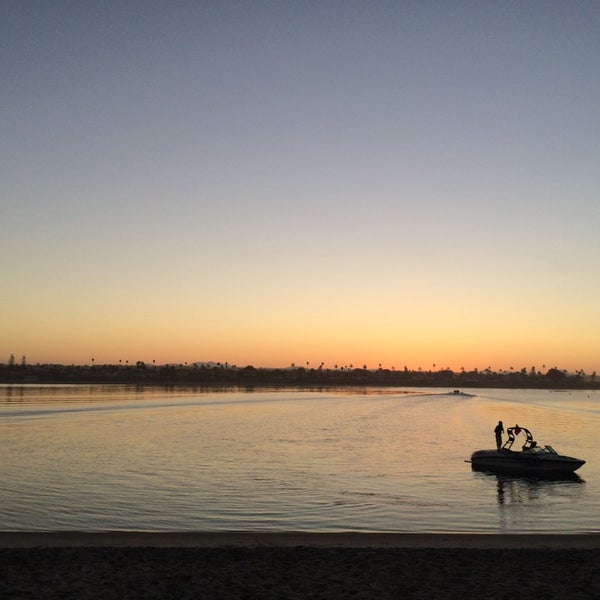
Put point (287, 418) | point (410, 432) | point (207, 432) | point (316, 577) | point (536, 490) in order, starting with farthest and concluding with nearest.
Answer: point (287, 418)
point (410, 432)
point (207, 432)
point (536, 490)
point (316, 577)

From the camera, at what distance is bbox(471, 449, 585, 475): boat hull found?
40312 millimetres

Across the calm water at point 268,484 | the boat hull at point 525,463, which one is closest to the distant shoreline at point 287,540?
the calm water at point 268,484

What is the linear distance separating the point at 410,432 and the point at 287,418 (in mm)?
22339

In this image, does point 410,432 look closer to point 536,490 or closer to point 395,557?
point 536,490

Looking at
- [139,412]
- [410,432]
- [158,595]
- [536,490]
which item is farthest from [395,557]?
[139,412]

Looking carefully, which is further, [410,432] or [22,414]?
[22,414]

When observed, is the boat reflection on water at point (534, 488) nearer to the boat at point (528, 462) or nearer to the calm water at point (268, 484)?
the calm water at point (268, 484)

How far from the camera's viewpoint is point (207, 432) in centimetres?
6725

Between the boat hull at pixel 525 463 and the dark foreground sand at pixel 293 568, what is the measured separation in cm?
2081

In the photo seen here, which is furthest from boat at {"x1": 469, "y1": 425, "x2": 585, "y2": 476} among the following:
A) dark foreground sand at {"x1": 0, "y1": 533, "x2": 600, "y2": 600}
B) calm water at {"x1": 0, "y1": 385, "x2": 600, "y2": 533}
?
dark foreground sand at {"x1": 0, "y1": 533, "x2": 600, "y2": 600}

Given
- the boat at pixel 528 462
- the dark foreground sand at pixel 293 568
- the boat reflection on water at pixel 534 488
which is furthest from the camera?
the boat at pixel 528 462

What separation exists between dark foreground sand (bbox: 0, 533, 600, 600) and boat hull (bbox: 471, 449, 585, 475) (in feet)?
68.3

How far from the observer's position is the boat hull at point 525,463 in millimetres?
40312

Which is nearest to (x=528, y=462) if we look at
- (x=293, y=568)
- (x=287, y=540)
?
(x=287, y=540)
